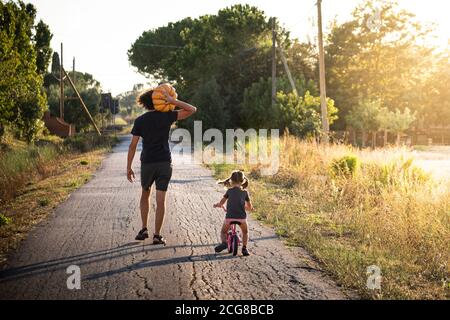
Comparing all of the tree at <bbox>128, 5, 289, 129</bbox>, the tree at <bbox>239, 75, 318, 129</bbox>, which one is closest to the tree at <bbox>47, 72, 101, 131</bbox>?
the tree at <bbox>128, 5, 289, 129</bbox>

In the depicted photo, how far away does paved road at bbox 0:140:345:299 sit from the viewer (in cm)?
436

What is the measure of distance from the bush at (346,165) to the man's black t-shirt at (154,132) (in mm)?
7016

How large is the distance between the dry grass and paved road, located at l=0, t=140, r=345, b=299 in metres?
0.41

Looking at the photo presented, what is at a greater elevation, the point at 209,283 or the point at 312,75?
the point at 312,75

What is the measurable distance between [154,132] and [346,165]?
24.3 feet

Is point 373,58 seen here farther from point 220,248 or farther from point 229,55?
point 220,248

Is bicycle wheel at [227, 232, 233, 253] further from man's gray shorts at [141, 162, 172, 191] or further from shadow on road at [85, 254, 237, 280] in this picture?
man's gray shorts at [141, 162, 172, 191]

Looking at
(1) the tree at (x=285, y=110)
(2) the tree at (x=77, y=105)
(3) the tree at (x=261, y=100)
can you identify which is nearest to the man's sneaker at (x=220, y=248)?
(1) the tree at (x=285, y=110)

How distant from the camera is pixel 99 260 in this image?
5316mm

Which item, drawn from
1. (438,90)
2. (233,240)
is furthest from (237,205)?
(438,90)

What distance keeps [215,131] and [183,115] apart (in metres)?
28.3
